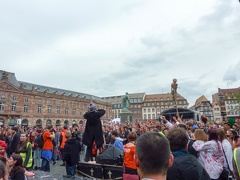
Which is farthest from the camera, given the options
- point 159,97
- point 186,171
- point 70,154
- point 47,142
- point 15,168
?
point 159,97

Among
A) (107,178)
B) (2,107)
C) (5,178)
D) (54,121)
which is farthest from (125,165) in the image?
(54,121)

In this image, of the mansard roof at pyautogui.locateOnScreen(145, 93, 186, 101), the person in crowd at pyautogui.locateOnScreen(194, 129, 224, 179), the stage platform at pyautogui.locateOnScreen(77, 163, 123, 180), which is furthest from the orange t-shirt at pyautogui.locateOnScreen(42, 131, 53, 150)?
the mansard roof at pyautogui.locateOnScreen(145, 93, 186, 101)

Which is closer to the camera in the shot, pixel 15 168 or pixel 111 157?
pixel 15 168

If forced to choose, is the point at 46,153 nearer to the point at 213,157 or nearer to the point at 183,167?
the point at 213,157

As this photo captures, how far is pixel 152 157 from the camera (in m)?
1.56

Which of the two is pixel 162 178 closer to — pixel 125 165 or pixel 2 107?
pixel 125 165

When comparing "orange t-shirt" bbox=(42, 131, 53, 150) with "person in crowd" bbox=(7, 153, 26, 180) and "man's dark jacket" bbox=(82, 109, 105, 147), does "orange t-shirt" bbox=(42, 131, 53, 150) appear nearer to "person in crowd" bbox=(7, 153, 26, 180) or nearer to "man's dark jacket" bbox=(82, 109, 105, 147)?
"man's dark jacket" bbox=(82, 109, 105, 147)

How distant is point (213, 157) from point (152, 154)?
3.57 meters

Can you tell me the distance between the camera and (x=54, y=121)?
59.1m

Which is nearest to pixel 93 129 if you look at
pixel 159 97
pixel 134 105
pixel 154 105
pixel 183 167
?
pixel 183 167

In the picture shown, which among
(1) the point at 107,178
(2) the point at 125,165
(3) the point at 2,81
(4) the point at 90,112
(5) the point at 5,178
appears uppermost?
(3) the point at 2,81

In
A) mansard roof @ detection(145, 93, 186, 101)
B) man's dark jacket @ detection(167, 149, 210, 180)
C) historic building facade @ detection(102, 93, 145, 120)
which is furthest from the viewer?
historic building facade @ detection(102, 93, 145, 120)

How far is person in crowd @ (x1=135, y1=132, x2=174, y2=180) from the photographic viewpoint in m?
1.50

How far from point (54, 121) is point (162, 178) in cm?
6200
